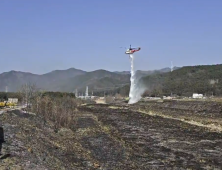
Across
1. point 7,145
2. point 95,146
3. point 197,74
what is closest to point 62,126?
point 95,146

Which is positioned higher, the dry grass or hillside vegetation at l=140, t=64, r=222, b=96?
hillside vegetation at l=140, t=64, r=222, b=96

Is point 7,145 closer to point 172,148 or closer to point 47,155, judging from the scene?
point 47,155

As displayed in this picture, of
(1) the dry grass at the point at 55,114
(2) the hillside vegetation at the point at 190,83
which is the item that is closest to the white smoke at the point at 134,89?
(2) the hillside vegetation at the point at 190,83

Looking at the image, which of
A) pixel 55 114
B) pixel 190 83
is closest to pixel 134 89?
pixel 190 83

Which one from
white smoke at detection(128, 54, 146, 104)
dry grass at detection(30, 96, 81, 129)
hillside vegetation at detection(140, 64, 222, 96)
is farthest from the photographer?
hillside vegetation at detection(140, 64, 222, 96)

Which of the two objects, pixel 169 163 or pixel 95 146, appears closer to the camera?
pixel 169 163

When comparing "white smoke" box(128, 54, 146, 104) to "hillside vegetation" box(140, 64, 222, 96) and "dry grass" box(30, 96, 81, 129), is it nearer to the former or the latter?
"hillside vegetation" box(140, 64, 222, 96)

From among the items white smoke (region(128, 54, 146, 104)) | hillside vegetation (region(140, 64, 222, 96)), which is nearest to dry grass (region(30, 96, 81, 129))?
white smoke (region(128, 54, 146, 104))

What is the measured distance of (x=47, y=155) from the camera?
16.6m

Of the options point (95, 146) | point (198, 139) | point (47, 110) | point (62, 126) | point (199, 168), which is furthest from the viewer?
point (47, 110)

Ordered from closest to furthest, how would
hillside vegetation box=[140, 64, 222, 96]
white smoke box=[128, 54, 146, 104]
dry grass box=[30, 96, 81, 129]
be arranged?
dry grass box=[30, 96, 81, 129]
white smoke box=[128, 54, 146, 104]
hillside vegetation box=[140, 64, 222, 96]

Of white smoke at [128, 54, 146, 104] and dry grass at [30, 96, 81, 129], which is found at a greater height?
white smoke at [128, 54, 146, 104]

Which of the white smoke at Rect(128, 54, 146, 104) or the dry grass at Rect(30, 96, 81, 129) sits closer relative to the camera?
the dry grass at Rect(30, 96, 81, 129)

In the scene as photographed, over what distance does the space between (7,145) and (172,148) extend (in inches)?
367
